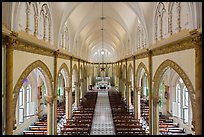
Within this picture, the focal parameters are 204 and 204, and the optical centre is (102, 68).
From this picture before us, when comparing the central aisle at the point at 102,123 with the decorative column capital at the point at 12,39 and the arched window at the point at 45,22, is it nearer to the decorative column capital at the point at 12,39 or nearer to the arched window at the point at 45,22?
the arched window at the point at 45,22

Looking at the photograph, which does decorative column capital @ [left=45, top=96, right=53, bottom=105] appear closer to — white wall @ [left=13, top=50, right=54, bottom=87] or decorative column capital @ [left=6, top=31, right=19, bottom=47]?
white wall @ [left=13, top=50, right=54, bottom=87]

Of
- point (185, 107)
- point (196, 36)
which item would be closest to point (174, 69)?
point (196, 36)

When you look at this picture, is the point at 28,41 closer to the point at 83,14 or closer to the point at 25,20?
the point at 25,20

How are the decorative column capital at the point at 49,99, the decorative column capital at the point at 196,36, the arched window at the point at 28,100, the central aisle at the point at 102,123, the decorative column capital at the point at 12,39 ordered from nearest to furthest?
the decorative column capital at the point at 196,36 < the decorative column capital at the point at 12,39 < the decorative column capital at the point at 49,99 < the central aisle at the point at 102,123 < the arched window at the point at 28,100

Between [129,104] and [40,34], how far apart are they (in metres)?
17.7

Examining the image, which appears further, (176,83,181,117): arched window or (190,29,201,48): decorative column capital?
(176,83,181,117): arched window

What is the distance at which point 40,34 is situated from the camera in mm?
12828

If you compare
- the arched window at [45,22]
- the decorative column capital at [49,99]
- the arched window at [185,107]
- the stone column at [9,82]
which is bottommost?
the arched window at [185,107]

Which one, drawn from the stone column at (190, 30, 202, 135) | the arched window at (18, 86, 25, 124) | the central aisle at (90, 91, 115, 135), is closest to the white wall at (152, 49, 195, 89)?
the stone column at (190, 30, 202, 135)

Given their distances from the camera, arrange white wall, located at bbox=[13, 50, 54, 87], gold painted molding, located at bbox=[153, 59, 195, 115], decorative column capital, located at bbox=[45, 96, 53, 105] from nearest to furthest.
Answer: gold painted molding, located at bbox=[153, 59, 195, 115], white wall, located at bbox=[13, 50, 54, 87], decorative column capital, located at bbox=[45, 96, 53, 105]

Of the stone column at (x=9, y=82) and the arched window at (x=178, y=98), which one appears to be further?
the arched window at (x=178, y=98)

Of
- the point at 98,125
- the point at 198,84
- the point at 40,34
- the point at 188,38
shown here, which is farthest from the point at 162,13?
the point at 98,125

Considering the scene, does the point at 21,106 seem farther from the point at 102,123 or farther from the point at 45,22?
the point at 45,22

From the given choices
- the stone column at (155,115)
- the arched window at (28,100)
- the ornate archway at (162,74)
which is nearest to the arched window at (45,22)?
the ornate archway at (162,74)
